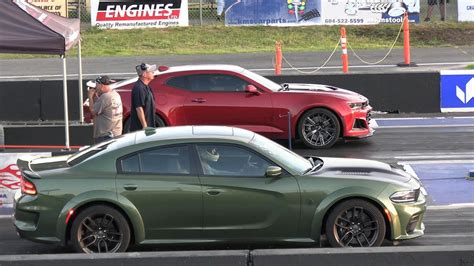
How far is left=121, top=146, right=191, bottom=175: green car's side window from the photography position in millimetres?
9062

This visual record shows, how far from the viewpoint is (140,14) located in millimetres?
32219

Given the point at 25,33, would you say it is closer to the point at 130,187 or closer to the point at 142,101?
the point at 142,101

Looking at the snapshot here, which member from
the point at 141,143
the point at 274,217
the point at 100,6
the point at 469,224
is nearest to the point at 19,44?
the point at 141,143

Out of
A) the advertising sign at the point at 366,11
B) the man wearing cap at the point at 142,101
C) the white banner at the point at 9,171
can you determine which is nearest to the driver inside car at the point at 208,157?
the man wearing cap at the point at 142,101

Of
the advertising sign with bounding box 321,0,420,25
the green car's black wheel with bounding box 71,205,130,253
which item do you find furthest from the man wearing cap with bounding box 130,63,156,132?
the advertising sign with bounding box 321,0,420,25

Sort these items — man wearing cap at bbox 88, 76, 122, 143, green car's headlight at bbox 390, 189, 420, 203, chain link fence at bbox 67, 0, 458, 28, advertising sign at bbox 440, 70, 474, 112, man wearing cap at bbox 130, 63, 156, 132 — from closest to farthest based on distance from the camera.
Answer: green car's headlight at bbox 390, 189, 420, 203 → man wearing cap at bbox 88, 76, 122, 143 → man wearing cap at bbox 130, 63, 156, 132 → advertising sign at bbox 440, 70, 474, 112 → chain link fence at bbox 67, 0, 458, 28

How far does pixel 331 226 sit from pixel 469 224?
7.46ft

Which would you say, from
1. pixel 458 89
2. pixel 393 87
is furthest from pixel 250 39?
pixel 458 89

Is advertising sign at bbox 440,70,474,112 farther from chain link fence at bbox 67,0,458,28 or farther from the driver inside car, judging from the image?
chain link fence at bbox 67,0,458,28

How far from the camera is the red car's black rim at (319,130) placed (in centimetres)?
1549

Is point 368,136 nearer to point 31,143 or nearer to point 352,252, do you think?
point 31,143

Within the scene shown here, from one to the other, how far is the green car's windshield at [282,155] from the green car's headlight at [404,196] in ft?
3.09

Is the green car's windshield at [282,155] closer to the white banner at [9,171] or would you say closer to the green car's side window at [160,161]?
the green car's side window at [160,161]

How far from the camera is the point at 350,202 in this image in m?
8.94
